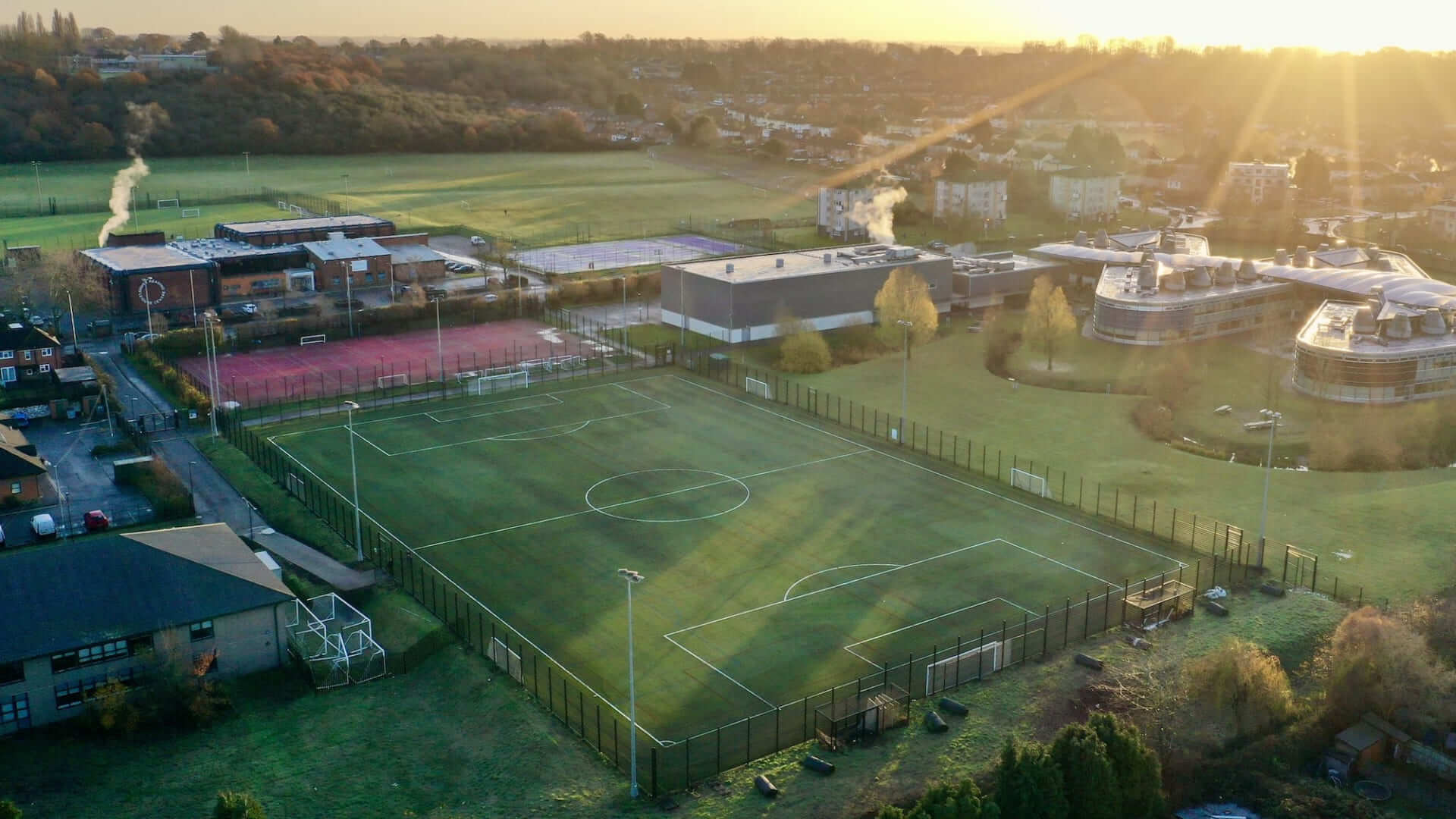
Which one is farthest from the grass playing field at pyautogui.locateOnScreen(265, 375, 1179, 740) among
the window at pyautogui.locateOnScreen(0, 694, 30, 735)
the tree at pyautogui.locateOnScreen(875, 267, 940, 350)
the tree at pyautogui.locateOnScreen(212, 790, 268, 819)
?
the tree at pyautogui.locateOnScreen(875, 267, 940, 350)

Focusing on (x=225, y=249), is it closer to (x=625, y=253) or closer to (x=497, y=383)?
(x=625, y=253)

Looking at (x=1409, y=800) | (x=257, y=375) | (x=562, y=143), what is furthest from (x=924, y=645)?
(x=562, y=143)

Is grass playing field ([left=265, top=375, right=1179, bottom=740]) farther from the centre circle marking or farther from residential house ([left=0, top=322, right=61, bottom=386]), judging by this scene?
residential house ([left=0, top=322, right=61, bottom=386])

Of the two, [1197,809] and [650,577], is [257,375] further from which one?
[1197,809]

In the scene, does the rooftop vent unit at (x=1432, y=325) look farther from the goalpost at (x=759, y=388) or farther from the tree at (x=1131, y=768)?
the tree at (x=1131, y=768)

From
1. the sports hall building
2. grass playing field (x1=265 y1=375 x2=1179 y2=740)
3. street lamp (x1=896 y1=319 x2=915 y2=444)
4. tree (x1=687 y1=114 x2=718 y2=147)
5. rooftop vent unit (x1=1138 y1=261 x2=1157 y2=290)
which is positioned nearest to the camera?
grass playing field (x1=265 y1=375 x2=1179 y2=740)

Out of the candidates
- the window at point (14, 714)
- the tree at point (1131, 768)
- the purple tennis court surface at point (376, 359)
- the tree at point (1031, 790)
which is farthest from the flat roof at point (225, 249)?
the tree at point (1131, 768)
